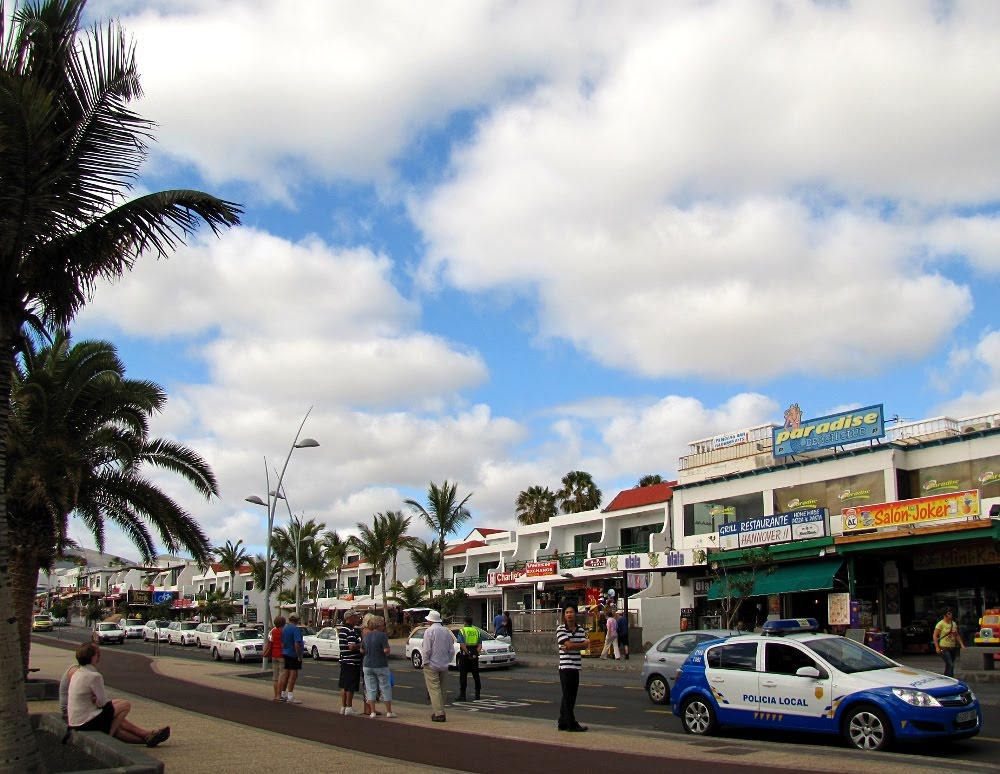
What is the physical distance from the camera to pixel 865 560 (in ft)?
98.5

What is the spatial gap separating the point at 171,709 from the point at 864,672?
11.9 m

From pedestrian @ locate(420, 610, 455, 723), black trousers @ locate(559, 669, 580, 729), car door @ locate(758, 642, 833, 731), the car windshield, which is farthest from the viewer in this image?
pedestrian @ locate(420, 610, 455, 723)

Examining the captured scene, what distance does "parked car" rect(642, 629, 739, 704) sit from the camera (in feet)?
58.1

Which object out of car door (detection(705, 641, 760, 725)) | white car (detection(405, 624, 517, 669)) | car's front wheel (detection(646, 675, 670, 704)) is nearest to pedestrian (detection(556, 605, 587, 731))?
car door (detection(705, 641, 760, 725))

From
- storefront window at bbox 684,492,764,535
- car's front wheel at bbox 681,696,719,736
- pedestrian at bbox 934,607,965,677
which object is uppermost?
storefront window at bbox 684,492,764,535

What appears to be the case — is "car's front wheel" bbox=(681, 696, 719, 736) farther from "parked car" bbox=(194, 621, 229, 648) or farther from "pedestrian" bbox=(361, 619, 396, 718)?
"parked car" bbox=(194, 621, 229, 648)

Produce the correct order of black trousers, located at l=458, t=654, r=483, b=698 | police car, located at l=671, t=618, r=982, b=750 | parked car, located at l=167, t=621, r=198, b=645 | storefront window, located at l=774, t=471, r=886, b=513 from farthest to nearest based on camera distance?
parked car, located at l=167, t=621, r=198, b=645 → storefront window, located at l=774, t=471, r=886, b=513 → black trousers, located at l=458, t=654, r=483, b=698 → police car, located at l=671, t=618, r=982, b=750

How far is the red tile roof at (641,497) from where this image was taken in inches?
1804

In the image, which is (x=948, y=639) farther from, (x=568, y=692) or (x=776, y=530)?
(x=776, y=530)

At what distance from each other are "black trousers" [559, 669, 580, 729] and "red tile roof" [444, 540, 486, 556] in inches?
1922

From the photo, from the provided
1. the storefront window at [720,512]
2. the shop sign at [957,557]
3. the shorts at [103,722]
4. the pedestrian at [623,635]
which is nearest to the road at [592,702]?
the pedestrian at [623,635]

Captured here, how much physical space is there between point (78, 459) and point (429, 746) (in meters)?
9.55

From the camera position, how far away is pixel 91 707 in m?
10.6

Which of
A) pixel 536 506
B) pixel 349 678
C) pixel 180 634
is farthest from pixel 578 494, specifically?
pixel 349 678
